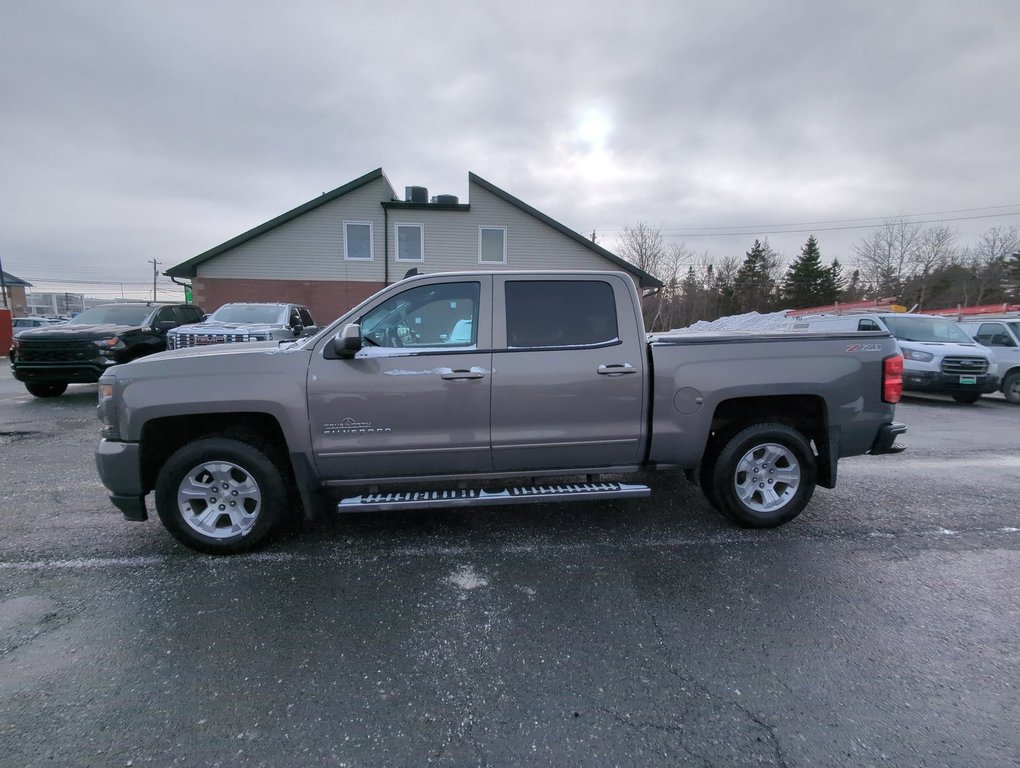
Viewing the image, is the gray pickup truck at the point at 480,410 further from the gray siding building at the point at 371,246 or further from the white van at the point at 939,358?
the gray siding building at the point at 371,246

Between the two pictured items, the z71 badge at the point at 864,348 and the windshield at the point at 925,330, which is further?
the windshield at the point at 925,330

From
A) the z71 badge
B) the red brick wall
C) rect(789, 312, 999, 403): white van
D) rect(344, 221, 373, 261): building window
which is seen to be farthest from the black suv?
rect(789, 312, 999, 403): white van

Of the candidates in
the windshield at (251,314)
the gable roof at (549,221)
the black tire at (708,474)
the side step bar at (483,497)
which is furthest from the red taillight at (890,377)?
the gable roof at (549,221)

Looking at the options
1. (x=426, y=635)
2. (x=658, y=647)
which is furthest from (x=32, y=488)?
Result: (x=658, y=647)

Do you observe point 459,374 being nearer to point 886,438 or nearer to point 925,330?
point 886,438

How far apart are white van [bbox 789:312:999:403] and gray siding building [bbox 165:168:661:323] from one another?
10648 mm

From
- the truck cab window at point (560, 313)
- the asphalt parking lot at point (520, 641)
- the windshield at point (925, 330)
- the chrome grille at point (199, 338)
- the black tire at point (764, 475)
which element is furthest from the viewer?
the windshield at point (925, 330)

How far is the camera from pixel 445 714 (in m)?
2.17

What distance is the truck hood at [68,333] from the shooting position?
9.07 m

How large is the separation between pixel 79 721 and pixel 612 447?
3224 mm

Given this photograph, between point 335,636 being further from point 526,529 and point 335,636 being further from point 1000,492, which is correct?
point 1000,492

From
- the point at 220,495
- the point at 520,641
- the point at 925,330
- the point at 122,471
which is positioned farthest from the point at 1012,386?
the point at 122,471

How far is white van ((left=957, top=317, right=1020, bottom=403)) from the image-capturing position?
Result: 1098cm

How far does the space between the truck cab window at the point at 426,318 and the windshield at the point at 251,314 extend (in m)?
8.67
